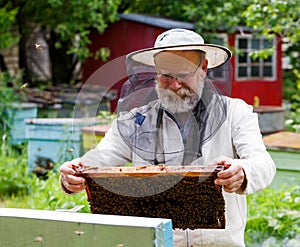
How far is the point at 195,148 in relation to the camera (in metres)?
2.13

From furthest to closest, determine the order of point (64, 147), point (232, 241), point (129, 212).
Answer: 1. point (64, 147)
2. point (232, 241)
3. point (129, 212)

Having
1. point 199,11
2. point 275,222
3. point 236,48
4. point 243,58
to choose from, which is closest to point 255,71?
point 243,58

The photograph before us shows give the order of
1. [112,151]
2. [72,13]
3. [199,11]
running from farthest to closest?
[199,11], [72,13], [112,151]

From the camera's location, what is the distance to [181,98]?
7.02ft

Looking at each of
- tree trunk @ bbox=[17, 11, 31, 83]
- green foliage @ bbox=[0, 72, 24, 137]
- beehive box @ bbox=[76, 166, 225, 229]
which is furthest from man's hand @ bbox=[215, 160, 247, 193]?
tree trunk @ bbox=[17, 11, 31, 83]

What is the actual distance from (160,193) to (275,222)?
2090 mm

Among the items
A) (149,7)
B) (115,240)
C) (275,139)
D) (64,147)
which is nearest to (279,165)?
(275,139)

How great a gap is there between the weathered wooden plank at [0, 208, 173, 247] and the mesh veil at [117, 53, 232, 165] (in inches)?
22.9

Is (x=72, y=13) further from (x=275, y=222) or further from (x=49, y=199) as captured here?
(x=275, y=222)

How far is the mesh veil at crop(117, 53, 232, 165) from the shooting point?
2137 mm

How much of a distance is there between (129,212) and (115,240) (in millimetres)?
556

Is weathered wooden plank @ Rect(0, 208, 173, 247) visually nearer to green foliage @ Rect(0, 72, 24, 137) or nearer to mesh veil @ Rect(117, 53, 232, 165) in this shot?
mesh veil @ Rect(117, 53, 232, 165)

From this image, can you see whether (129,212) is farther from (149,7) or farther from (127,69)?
(149,7)

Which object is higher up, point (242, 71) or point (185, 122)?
point (242, 71)
